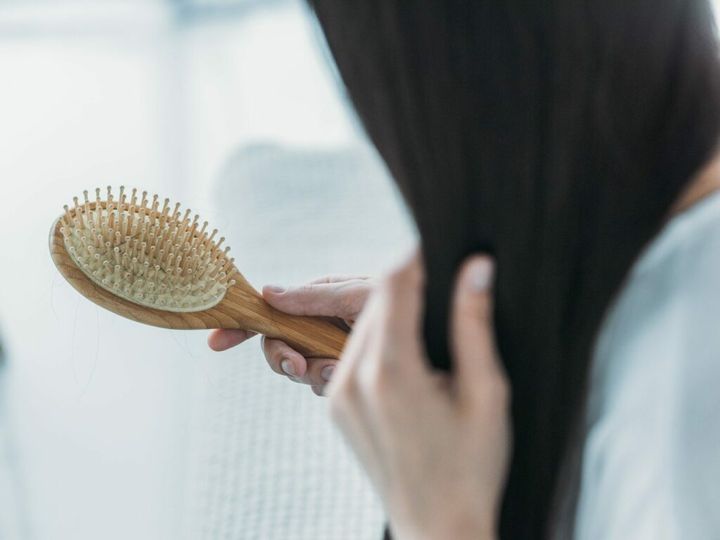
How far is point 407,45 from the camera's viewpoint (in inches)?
18.0

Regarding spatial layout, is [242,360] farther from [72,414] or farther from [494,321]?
[494,321]

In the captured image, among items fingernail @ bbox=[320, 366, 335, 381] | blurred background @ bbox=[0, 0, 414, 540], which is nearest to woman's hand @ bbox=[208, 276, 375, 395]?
fingernail @ bbox=[320, 366, 335, 381]

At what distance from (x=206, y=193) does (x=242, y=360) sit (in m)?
0.56

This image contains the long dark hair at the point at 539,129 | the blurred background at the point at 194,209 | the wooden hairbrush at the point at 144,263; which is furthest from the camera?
the blurred background at the point at 194,209

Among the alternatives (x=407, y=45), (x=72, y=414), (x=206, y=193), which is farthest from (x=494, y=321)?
(x=206, y=193)

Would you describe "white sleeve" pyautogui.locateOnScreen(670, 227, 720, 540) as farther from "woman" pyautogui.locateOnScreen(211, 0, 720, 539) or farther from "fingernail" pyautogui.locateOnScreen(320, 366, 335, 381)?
"fingernail" pyautogui.locateOnScreen(320, 366, 335, 381)

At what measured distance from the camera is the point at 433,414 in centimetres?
48

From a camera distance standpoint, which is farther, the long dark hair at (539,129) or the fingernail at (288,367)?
the fingernail at (288,367)

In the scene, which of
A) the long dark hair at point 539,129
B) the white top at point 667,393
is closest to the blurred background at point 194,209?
the long dark hair at point 539,129

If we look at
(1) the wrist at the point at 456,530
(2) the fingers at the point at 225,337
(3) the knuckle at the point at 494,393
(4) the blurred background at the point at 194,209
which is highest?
(3) the knuckle at the point at 494,393

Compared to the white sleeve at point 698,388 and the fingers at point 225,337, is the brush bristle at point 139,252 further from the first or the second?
the white sleeve at point 698,388

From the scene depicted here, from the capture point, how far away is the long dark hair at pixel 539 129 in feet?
1.48

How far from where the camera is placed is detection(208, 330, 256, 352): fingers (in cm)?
76

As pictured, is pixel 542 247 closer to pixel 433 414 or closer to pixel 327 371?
pixel 433 414
